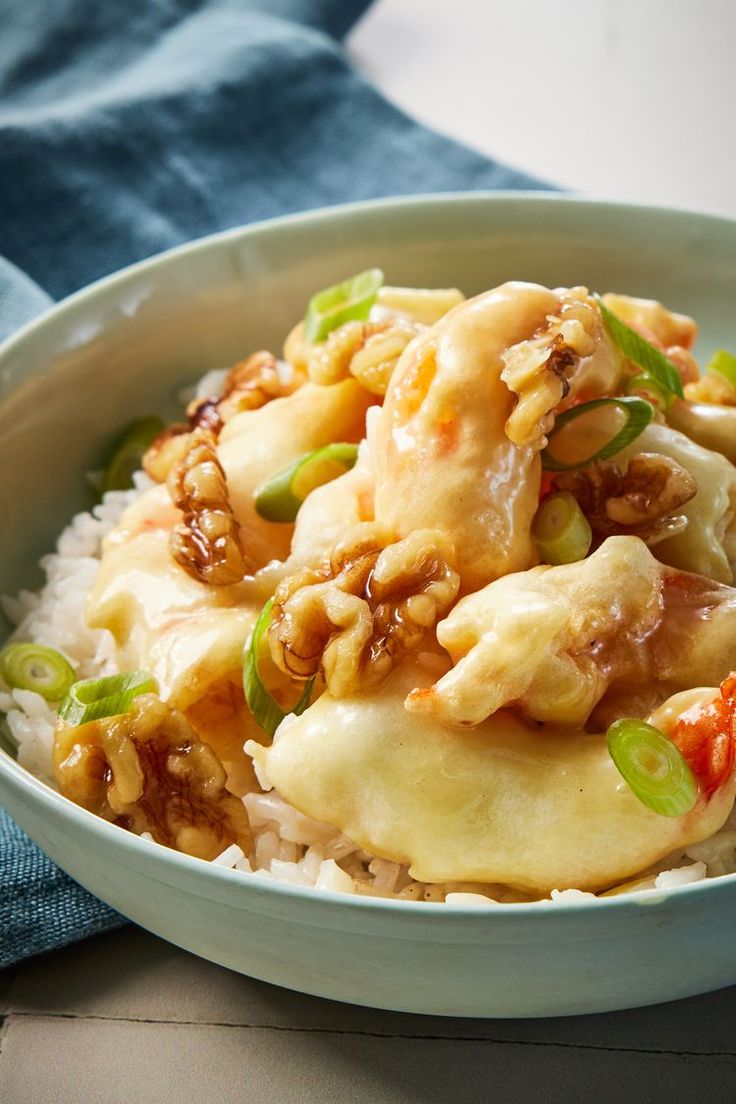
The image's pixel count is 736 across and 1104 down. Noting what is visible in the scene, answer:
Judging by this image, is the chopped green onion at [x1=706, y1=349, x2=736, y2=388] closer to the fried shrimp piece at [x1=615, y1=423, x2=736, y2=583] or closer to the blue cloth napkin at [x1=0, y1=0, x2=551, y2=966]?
the fried shrimp piece at [x1=615, y1=423, x2=736, y2=583]

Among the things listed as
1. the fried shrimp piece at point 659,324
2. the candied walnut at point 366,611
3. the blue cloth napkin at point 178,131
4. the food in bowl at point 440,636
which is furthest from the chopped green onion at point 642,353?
the blue cloth napkin at point 178,131

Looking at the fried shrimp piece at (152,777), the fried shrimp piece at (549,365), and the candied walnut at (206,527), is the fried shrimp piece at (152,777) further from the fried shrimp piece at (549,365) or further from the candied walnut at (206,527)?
the fried shrimp piece at (549,365)

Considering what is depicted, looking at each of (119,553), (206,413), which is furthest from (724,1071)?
(206,413)

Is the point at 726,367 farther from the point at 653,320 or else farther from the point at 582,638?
the point at 582,638

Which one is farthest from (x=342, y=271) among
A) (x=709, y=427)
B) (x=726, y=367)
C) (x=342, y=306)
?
(x=709, y=427)

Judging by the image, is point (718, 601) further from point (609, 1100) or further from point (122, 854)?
point (122, 854)
